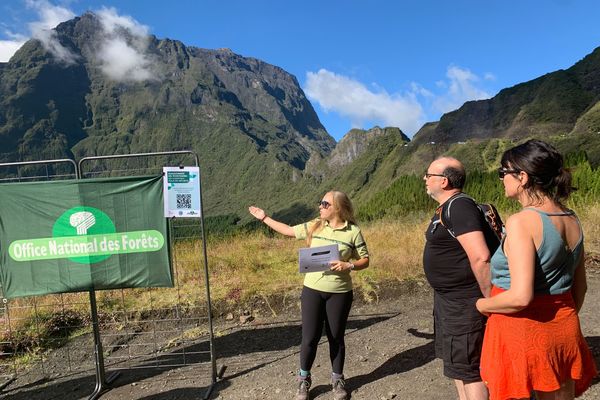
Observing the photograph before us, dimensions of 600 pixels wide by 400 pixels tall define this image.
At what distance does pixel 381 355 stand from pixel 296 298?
A: 2312mm

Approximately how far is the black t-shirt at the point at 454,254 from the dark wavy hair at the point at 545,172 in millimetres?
446

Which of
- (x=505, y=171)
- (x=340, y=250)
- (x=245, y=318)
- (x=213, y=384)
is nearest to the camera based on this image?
(x=505, y=171)

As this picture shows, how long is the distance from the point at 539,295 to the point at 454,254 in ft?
2.08

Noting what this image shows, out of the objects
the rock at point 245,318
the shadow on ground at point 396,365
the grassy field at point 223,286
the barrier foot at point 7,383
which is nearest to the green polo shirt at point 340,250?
the shadow on ground at point 396,365

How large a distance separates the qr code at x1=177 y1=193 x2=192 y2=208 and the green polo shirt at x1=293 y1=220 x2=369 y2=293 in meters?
1.31

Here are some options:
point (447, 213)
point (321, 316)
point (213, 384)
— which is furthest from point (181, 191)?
point (447, 213)

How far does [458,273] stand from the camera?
2621 mm

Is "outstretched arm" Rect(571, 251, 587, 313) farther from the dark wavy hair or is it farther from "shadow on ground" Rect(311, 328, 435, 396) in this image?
"shadow on ground" Rect(311, 328, 435, 396)

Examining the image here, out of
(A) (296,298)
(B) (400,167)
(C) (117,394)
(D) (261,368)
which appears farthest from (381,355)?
(B) (400,167)

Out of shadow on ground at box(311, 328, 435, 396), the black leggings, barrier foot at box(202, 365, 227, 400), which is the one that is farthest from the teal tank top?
barrier foot at box(202, 365, 227, 400)

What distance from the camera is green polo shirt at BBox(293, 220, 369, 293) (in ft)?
12.1

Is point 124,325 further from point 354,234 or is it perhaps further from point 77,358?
point 354,234

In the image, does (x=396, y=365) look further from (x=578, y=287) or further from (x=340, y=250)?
(x=578, y=287)

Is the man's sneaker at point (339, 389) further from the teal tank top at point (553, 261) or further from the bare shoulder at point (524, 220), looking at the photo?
the bare shoulder at point (524, 220)
